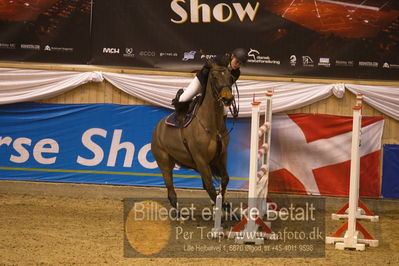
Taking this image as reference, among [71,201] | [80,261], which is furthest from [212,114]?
[71,201]

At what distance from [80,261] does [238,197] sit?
4.46 meters

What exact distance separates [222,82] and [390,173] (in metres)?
3.88

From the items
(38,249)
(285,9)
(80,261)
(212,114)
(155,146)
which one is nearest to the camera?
(80,261)

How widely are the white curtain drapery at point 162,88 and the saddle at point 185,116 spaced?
1.66 m

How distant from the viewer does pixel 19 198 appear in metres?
10.5

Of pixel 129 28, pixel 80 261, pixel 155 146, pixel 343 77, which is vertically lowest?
pixel 80 261

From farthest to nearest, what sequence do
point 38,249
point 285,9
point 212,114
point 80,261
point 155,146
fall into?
1. point 285,9
2. point 155,146
3. point 212,114
4. point 38,249
5. point 80,261

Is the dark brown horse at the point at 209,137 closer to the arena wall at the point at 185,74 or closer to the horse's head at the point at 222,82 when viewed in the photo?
the horse's head at the point at 222,82

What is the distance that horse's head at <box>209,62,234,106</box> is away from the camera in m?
7.45

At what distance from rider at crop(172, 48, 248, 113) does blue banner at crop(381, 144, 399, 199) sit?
317 cm

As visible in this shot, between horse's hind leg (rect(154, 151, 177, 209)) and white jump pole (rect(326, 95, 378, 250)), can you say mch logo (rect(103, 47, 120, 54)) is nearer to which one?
horse's hind leg (rect(154, 151, 177, 209))

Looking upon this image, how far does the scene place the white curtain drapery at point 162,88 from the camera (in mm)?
10156

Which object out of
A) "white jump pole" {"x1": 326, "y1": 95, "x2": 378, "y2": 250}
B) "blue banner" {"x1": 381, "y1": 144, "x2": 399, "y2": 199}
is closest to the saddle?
"white jump pole" {"x1": 326, "y1": 95, "x2": 378, "y2": 250}

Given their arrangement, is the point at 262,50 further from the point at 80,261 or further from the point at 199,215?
the point at 80,261
